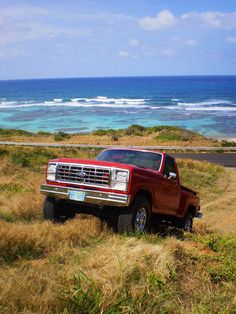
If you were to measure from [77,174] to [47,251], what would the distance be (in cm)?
202

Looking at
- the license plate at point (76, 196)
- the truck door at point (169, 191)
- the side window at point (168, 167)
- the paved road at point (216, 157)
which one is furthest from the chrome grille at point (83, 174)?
the paved road at point (216, 157)

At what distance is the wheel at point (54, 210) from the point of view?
873cm

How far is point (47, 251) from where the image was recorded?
21.5 feet

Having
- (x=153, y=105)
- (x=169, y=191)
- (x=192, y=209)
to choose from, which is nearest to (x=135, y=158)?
(x=169, y=191)

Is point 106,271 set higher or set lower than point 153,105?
higher

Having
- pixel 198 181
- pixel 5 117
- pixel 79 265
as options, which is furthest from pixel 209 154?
pixel 5 117

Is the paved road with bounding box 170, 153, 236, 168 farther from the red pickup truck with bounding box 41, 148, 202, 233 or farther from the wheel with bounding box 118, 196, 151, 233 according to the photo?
the wheel with bounding box 118, 196, 151, 233

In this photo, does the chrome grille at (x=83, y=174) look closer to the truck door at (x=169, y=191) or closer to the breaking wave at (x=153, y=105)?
the truck door at (x=169, y=191)

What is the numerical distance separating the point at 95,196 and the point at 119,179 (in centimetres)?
50

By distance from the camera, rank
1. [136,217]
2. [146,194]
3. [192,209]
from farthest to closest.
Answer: [192,209]
[146,194]
[136,217]

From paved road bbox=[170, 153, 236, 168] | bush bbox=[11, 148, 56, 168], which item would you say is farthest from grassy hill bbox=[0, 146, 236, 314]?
paved road bbox=[170, 153, 236, 168]

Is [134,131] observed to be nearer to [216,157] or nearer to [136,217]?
[216,157]

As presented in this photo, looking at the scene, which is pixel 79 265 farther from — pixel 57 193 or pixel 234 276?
pixel 57 193

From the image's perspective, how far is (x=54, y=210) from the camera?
345 inches
